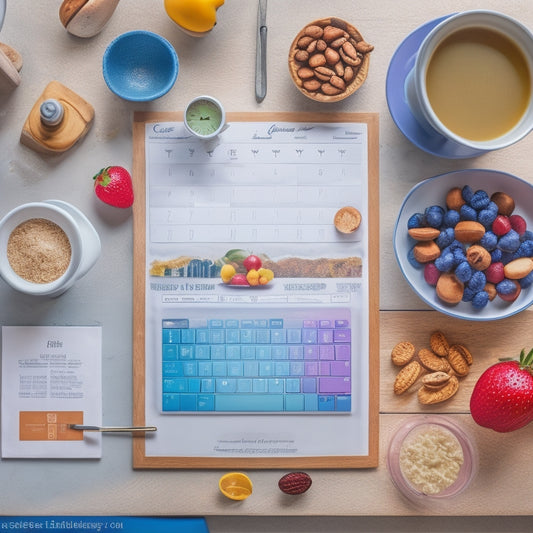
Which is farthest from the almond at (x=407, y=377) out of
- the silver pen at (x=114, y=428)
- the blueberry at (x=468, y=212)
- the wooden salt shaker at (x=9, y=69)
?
the wooden salt shaker at (x=9, y=69)

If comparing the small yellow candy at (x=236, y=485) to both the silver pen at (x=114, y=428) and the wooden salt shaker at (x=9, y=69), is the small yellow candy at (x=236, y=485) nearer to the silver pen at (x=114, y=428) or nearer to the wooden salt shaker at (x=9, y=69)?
the silver pen at (x=114, y=428)

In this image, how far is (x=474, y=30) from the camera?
72 cm

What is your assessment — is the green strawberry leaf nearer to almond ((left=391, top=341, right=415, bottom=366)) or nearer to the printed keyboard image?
the printed keyboard image

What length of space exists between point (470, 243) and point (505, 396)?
0.21m

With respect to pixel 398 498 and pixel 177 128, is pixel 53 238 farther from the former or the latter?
pixel 398 498

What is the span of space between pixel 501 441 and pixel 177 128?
25.6 inches

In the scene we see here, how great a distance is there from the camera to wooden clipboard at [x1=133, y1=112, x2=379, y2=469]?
812 millimetres

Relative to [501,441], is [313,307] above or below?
above

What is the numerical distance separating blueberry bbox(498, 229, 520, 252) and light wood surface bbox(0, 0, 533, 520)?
157mm

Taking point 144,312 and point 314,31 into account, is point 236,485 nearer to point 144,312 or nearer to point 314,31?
point 144,312

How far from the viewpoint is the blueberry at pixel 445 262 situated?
2.53 feet

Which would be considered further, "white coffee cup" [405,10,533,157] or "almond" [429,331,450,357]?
"almond" [429,331,450,357]

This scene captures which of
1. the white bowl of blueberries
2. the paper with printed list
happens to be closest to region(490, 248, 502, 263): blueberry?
the white bowl of blueberries

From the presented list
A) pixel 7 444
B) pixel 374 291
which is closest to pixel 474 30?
pixel 374 291
